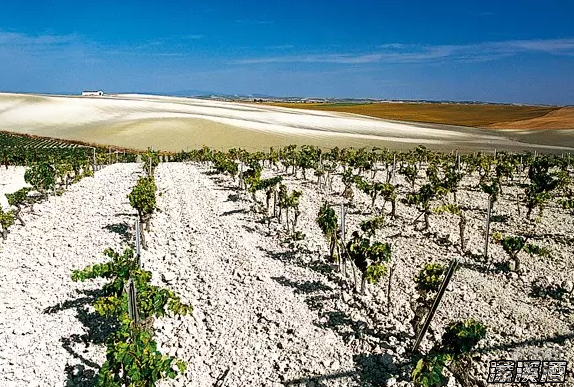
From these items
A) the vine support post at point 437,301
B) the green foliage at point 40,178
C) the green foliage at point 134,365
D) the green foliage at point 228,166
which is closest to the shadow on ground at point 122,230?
the green foliage at point 40,178

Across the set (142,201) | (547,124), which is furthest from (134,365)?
(547,124)

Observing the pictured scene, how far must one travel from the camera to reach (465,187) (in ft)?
73.0

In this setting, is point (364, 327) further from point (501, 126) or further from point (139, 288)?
point (501, 126)

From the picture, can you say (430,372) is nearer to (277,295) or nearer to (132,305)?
(277,295)

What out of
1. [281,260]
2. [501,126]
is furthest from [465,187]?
[501,126]

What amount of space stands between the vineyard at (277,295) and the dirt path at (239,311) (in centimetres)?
3

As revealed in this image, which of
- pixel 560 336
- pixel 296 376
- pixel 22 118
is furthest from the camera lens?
pixel 22 118

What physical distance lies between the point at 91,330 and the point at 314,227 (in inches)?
318

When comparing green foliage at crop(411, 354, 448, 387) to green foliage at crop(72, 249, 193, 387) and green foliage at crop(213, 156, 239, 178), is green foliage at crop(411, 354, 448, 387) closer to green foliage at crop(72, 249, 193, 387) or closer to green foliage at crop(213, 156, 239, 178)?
green foliage at crop(72, 249, 193, 387)

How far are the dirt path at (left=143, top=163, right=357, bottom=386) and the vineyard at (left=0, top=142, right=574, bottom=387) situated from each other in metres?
0.03

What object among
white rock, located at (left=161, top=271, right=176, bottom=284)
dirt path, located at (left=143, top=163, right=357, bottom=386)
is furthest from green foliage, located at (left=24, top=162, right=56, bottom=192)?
white rock, located at (left=161, top=271, right=176, bottom=284)

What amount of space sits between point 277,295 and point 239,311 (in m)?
0.97

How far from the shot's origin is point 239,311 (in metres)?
9.41

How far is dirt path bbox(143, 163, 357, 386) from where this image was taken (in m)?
7.64
